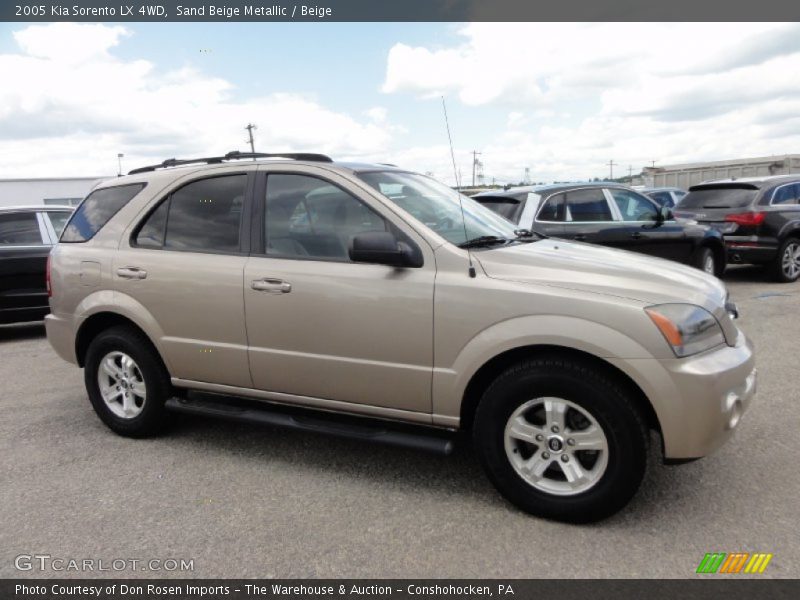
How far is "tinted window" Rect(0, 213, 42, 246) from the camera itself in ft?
27.2

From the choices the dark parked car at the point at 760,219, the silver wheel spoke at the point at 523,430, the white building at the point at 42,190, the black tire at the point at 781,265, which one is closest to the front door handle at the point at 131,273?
the silver wheel spoke at the point at 523,430

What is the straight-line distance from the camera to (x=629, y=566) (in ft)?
9.00

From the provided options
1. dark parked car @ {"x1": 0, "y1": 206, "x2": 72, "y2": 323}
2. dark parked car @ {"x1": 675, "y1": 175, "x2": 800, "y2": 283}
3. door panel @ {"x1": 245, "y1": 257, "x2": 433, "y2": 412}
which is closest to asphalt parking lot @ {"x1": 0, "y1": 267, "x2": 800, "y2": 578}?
door panel @ {"x1": 245, "y1": 257, "x2": 433, "y2": 412}

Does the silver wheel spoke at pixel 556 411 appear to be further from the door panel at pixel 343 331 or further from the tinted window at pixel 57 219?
the tinted window at pixel 57 219

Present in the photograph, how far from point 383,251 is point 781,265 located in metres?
9.33

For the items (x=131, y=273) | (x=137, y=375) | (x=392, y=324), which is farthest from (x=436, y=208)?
(x=137, y=375)

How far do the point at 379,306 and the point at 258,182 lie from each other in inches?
47.0

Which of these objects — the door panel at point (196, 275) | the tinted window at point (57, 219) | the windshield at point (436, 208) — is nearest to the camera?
the windshield at point (436, 208)

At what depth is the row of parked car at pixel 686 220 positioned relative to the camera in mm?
7613

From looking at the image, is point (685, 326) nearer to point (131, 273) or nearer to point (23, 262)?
point (131, 273)

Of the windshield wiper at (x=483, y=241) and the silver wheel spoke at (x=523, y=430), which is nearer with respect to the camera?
the silver wheel spoke at (x=523, y=430)

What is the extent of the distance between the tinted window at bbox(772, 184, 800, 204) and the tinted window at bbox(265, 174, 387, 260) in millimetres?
9128

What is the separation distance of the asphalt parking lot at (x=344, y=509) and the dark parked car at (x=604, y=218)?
3.48 m
